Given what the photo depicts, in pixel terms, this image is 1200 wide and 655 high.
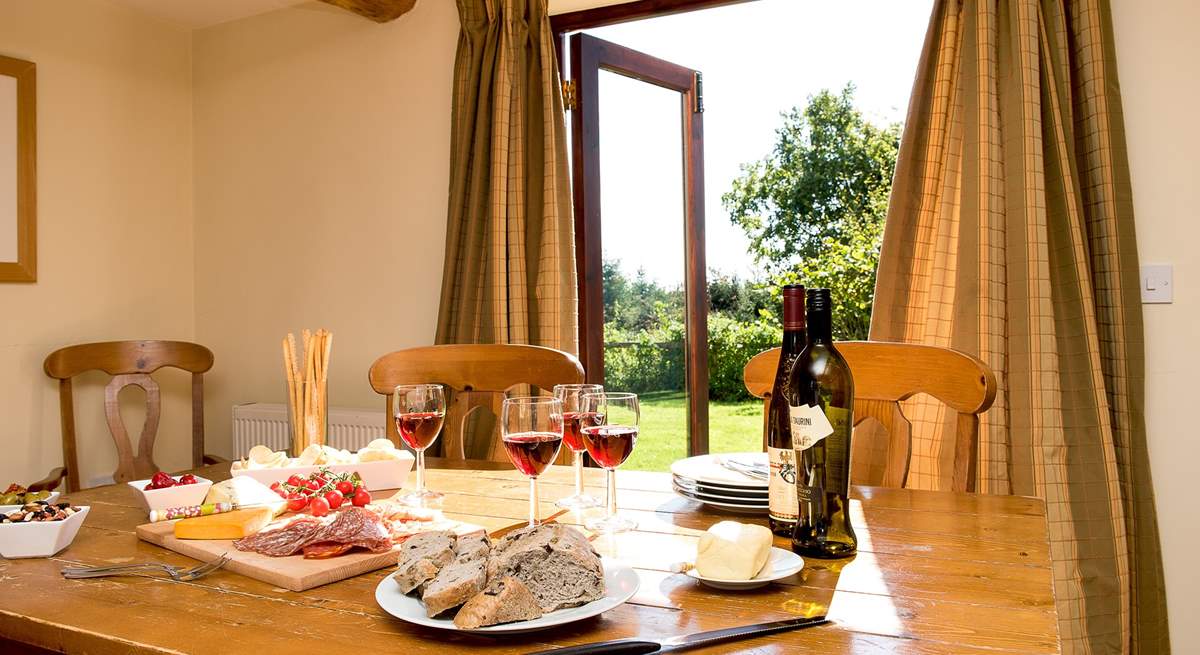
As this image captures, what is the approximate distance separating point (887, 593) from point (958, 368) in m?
0.76

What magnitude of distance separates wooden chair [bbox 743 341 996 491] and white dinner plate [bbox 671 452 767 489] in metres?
0.20

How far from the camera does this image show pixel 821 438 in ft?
3.26

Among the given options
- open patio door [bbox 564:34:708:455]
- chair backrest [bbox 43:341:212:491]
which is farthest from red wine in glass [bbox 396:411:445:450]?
chair backrest [bbox 43:341:212:491]

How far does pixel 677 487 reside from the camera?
4.43 ft

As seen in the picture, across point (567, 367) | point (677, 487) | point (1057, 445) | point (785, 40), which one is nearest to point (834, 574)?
point (677, 487)

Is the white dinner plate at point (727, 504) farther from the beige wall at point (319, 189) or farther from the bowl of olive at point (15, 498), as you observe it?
the beige wall at point (319, 189)

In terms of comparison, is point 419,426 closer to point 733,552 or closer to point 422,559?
point 422,559

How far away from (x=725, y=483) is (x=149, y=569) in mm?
760

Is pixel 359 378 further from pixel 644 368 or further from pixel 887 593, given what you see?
pixel 887 593

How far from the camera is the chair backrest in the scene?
3303 mm

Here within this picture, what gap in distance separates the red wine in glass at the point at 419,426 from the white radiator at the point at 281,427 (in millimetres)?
2056

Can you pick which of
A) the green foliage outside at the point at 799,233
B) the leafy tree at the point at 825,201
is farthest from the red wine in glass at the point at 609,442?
the leafy tree at the point at 825,201

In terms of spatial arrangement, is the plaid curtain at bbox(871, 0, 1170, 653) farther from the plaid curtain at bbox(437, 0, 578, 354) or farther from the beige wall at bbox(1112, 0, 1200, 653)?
the plaid curtain at bbox(437, 0, 578, 354)

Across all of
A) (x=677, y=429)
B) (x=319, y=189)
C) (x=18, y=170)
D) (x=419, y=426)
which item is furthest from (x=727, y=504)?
(x=677, y=429)
